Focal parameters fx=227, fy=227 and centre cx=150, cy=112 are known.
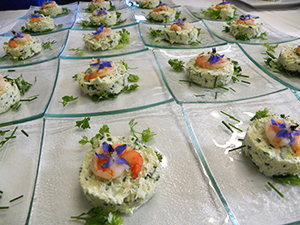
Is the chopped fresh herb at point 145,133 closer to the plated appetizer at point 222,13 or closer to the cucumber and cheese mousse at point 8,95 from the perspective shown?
the cucumber and cheese mousse at point 8,95

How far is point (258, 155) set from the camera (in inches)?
65.5

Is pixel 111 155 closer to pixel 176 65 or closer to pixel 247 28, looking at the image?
pixel 176 65

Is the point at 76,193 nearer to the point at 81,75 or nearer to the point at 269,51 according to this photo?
the point at 81,75

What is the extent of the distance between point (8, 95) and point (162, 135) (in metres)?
1.65

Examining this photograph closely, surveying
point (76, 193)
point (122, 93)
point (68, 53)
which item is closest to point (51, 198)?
point (76, 193)

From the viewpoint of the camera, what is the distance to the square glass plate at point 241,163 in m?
1.44

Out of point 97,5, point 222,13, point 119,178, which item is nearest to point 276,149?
point 119,178

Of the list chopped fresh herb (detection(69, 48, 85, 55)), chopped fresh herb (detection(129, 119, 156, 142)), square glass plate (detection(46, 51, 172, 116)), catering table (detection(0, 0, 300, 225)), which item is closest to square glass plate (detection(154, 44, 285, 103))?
catering table (detection(0, 0, 300, 225))

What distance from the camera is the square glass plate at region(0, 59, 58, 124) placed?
2258 millimetres

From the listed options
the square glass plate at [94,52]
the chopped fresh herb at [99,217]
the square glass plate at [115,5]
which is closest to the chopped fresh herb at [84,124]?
the chopped fresh herb at [99,217]

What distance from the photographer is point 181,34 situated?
345 cm

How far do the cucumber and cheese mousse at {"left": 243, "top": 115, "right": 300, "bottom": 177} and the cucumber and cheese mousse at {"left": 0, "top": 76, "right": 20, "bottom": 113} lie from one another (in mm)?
2311

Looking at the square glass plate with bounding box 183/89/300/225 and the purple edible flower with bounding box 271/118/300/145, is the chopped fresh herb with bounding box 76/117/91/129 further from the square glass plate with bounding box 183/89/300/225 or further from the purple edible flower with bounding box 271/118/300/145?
the purple edible flower with bounding box 271/118/300/145

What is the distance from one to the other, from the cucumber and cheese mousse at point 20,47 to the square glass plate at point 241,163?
2.51m
